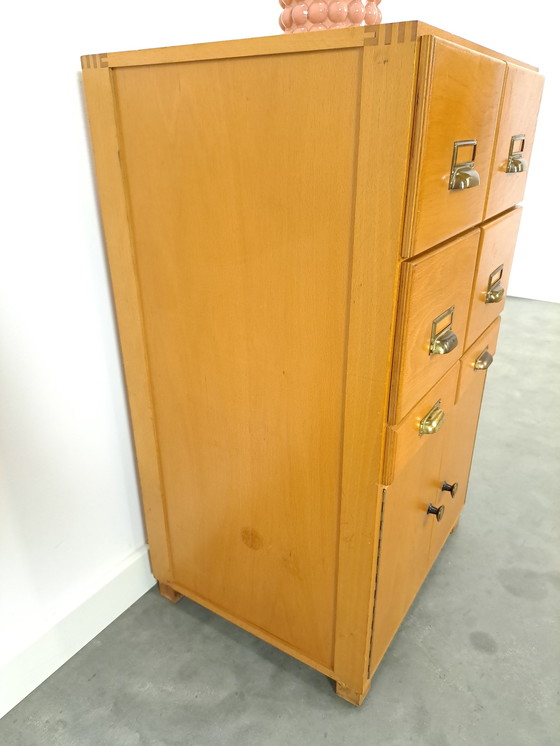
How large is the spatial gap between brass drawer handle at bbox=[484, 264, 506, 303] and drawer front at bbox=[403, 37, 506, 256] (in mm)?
269

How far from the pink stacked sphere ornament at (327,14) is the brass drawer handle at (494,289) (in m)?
0.54

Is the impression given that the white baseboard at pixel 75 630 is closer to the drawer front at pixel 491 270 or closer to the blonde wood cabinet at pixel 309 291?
the blonde wood cabinet at pixel 309 291

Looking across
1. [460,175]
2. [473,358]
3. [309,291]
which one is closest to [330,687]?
[473,358]

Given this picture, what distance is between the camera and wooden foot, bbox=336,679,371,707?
3.74 ft

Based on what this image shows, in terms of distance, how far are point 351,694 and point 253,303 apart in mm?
862

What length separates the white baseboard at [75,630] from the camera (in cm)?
116

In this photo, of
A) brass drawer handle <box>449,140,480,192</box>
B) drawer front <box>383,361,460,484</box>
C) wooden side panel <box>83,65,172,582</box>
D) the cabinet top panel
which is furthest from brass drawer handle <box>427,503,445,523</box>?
the cabinet top panel

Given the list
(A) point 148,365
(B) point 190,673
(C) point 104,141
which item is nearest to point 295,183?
(C) point 104,141

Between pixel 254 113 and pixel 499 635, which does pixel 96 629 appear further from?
pixel 254 113

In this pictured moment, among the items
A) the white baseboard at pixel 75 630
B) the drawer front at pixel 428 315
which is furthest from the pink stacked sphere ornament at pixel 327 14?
the white baseboard at pixel 75 630

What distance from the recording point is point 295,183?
79 centimetres

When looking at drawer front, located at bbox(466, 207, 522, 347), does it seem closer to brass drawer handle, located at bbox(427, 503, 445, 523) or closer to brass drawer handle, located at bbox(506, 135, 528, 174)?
brass drawer handle, located at bbox(506, 135, 528, 174)

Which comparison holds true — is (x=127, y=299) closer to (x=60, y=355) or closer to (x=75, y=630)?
(x=60, y=355)

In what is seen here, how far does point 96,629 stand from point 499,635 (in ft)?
3.28
